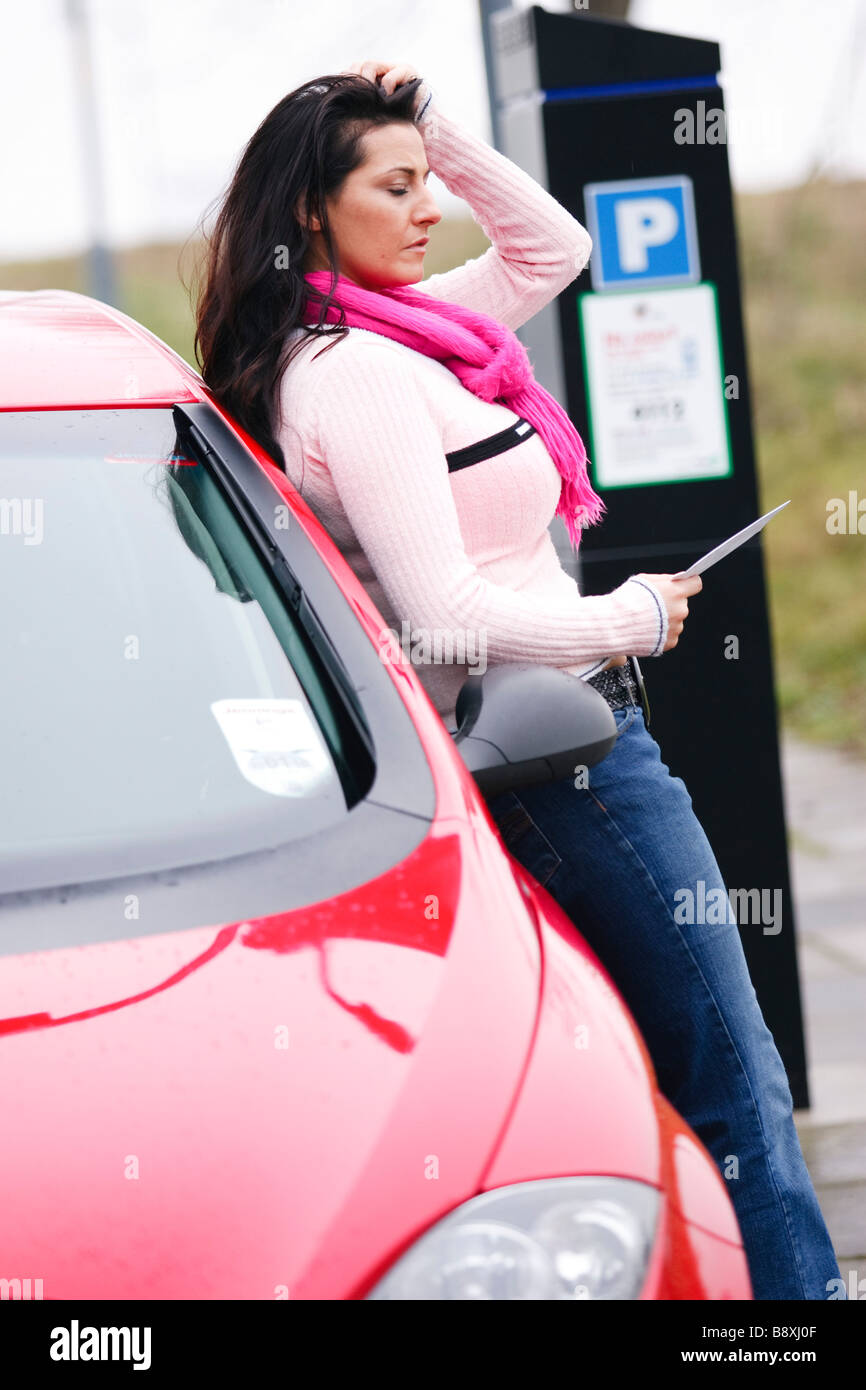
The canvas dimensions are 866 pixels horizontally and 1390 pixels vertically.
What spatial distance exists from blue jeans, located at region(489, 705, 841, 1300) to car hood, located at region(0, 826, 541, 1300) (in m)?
0.57

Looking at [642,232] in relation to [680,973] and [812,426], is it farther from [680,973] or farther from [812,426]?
[812,426]

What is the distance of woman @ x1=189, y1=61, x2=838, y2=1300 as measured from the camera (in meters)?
2.22

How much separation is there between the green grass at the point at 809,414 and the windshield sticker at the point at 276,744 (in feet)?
16.4

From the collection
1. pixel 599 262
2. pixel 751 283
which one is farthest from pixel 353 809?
pixel 751 283

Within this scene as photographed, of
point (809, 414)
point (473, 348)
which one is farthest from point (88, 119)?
point (473, 348)

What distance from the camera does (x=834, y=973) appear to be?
5.05 meters

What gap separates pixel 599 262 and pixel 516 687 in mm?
1960

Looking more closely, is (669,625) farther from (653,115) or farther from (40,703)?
(653,115)

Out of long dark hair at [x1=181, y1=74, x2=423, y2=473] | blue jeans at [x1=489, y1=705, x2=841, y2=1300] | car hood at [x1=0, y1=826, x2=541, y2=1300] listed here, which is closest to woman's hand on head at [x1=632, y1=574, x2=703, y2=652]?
blue jeans at [x1=489, y1=705, x2=841, y2=1300]

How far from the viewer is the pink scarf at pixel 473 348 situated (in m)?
2.38

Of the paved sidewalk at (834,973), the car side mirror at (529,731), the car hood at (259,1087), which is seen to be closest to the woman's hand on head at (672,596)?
the car side mirror at (529,731)

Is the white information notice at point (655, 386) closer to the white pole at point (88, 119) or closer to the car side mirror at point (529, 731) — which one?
the car side mirror at point (529, 731)

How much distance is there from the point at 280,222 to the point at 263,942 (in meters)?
1.29

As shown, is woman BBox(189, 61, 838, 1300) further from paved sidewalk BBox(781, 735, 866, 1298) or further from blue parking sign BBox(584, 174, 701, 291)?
blue parking sign BBox(584, 174, 701, 291)
